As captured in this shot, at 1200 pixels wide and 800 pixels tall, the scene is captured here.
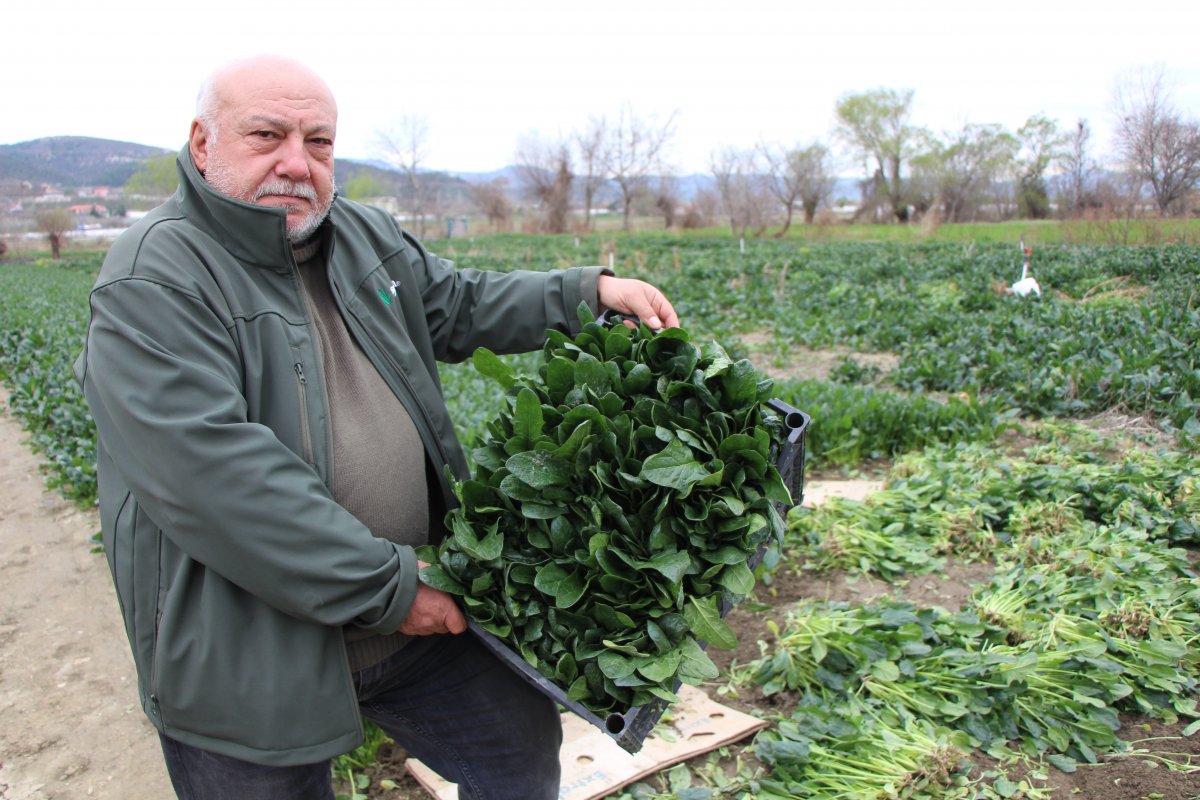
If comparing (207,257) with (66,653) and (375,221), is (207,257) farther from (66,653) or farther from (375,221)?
(66,653)

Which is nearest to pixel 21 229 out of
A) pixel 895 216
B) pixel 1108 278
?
pixel 895 216

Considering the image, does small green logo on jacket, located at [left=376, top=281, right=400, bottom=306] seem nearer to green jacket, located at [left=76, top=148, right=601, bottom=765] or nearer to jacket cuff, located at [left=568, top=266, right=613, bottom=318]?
green jacket, located at [left=76, top=148, right=601, bottom=765]

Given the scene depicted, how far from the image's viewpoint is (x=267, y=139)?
5.64ft

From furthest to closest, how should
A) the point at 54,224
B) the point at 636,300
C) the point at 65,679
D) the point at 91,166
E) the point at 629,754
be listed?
the point at 91,166 → the point at 54,224 → the point at 65,679 → the point at 629,754 → the point at 636,300

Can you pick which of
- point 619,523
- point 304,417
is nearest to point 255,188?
point 304,417

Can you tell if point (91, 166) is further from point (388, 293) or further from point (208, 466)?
point (208, 466)

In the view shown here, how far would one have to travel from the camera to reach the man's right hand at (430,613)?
171 centimetres

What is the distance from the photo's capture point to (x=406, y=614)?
1651 millimetres

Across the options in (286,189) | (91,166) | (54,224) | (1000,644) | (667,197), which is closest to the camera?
(286,189)

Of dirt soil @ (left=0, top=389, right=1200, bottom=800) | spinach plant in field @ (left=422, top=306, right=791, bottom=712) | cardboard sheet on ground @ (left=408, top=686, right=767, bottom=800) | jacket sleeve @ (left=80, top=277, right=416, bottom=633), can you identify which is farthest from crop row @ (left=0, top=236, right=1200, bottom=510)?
jacket sleeve @ (left=80, top=277, right=416, bottom=633)

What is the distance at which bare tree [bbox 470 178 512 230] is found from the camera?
201 ft

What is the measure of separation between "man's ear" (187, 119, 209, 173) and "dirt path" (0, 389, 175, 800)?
8.67 feet

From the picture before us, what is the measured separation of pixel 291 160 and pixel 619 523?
1030mm

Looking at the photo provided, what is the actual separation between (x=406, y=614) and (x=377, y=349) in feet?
2.03
